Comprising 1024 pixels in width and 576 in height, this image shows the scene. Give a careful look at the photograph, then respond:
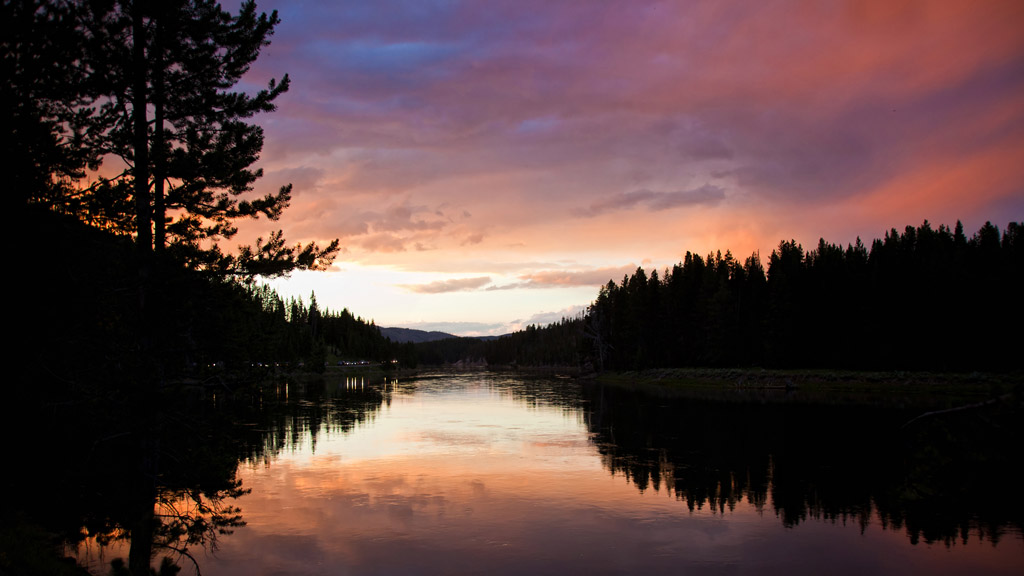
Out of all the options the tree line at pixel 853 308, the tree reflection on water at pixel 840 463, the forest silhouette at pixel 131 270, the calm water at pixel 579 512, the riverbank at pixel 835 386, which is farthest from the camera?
the tree line at pixel 853 308

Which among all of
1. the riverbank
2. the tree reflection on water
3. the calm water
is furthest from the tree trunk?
the riverbank

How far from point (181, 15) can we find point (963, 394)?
71.7 metres

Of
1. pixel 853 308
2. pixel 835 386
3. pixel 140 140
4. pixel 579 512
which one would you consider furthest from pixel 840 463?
pixel 853 308

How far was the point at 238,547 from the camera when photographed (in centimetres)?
1942

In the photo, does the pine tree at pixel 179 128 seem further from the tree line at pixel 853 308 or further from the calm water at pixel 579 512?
the tree line at pixel 853 308

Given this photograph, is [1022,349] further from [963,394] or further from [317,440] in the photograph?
[317,440]

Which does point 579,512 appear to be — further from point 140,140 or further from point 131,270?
point 140,140

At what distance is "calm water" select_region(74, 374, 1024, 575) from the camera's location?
58.9ft

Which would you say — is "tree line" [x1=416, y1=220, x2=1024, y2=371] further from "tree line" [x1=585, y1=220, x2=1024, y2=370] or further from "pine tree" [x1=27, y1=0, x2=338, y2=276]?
"pine tree" [x1=27, y1=0, x2=338, y2=276]

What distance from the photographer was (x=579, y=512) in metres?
23.0

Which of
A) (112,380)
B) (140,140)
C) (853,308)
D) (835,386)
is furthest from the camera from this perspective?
(853,308)

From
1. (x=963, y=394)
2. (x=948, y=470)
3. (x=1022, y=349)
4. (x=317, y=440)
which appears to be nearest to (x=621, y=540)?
(x=948, y=470)

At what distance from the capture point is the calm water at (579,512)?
1794 cm

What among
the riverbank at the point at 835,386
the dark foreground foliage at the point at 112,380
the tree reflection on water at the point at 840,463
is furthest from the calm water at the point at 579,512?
the riverbank at the point at 835,386
